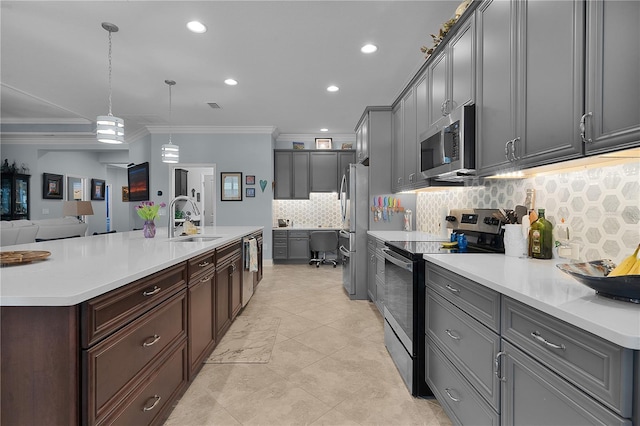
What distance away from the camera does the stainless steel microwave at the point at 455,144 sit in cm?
202

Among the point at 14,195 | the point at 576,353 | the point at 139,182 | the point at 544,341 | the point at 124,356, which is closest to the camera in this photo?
the point at 576,353

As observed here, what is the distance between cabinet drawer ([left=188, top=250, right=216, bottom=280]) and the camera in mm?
2045

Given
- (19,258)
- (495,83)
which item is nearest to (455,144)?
(495,83)

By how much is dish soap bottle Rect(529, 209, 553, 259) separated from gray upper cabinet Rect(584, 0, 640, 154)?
62 cm

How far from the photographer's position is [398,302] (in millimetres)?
2307

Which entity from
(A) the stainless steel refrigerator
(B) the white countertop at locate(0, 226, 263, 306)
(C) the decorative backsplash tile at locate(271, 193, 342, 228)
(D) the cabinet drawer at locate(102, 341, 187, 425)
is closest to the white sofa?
(B) the white countertop at locate(0, 226, 263, 306)

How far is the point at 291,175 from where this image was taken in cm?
696

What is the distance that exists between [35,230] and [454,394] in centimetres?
539

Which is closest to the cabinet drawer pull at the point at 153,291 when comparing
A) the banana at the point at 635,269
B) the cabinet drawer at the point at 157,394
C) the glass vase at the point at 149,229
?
the cabinet drawer at the point at 157,394

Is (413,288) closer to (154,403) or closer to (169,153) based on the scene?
(154,403)

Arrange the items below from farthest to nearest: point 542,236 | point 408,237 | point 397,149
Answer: point 397,149 → point 408,237 → point 542,236

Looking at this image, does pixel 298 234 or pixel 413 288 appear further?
pixel 298 234

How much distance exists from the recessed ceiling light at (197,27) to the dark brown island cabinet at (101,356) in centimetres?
233

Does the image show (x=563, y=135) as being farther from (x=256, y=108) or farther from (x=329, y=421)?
(x=256, y=108)
